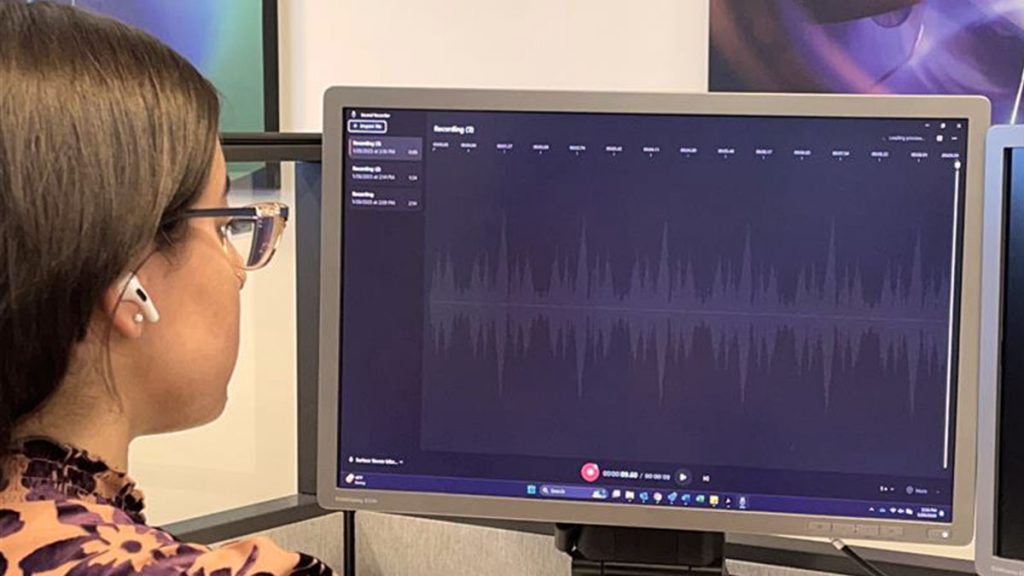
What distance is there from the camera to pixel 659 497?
1.03 meters

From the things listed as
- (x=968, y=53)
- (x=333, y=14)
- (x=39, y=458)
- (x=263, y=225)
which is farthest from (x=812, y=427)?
(x=333, y=14)

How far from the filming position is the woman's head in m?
0.68

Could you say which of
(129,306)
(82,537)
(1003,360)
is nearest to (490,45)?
(1003,360)

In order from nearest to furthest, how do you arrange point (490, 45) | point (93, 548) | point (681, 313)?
1. point (93, 548)
2. point (681, 313)
3. point (490, 45)


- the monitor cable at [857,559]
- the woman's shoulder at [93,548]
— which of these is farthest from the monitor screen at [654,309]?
the woman's shoulder at [93,548]

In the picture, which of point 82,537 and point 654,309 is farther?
point 654,309

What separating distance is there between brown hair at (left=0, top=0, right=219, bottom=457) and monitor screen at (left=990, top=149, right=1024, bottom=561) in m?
0.60

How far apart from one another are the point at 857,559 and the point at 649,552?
0.61 ft

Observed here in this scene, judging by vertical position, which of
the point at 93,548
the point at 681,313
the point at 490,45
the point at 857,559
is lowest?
the point at 857,559

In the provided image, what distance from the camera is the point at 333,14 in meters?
2.46

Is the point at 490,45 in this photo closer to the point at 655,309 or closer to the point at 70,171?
the point at 655,309

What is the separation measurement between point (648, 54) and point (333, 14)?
65cm

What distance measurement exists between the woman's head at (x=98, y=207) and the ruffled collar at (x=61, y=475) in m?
0.02

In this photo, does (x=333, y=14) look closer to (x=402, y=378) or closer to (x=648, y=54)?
(x=648, y=54)
